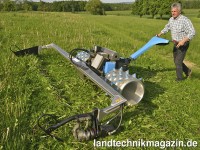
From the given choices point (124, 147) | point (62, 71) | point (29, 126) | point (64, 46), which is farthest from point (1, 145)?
point (64, 46)

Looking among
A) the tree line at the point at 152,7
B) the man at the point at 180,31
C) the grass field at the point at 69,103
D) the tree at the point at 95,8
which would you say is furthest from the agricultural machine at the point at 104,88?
the tree at the point at 95,8

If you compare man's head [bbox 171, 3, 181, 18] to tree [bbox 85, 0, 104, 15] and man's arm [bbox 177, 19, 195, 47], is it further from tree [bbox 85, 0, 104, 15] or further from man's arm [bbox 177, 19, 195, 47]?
tree [bbox 85, 0, 104, 15]

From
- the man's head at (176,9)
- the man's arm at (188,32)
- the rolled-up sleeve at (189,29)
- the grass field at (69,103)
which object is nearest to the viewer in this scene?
Answer: the grass field at (69,103)

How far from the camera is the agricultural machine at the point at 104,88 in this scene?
400cm

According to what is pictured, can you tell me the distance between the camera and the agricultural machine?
13.1ft

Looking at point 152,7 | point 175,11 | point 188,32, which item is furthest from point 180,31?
point 152,7

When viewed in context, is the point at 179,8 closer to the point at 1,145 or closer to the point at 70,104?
the point at 70,104

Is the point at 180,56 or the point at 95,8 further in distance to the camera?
the point at 95,8

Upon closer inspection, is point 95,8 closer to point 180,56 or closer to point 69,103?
point 180,56

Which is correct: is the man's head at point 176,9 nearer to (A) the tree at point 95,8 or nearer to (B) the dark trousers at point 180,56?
(B) the dark trousers at point 180,56

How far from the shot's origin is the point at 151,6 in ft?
223

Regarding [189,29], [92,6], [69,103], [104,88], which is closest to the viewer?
[104,88]

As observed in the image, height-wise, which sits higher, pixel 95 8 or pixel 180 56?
pixel 95 8

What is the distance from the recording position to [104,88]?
4.52 metres
